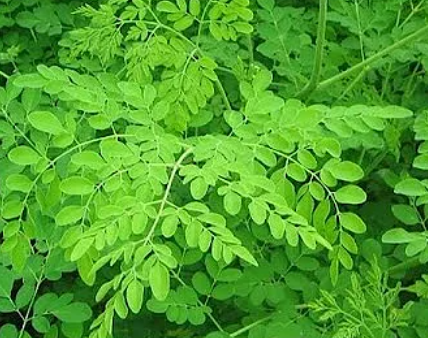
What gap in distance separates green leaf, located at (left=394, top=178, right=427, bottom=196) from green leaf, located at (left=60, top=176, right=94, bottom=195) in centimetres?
54

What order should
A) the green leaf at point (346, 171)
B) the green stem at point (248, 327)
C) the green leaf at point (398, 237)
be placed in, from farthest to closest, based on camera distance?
the green stem at point (248, 327), the green leaf at point (398, 237), the green leaf at point (346, 171)

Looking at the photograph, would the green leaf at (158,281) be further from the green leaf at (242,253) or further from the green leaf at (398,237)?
the green leaf at (398,237)

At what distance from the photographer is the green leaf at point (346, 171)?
141 centimetres

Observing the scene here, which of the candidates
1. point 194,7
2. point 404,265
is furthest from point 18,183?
point 404,265

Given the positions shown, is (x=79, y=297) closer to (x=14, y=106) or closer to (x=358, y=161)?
(x=14, y=106)

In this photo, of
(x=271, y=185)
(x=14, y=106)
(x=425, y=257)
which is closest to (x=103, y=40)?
(x=14, y=106)

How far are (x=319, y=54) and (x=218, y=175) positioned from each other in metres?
0.44

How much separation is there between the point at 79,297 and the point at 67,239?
1.77 ft

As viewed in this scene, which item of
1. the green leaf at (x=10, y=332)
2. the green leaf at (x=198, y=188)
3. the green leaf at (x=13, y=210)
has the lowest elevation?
the green leaf at (x=10, y=332)

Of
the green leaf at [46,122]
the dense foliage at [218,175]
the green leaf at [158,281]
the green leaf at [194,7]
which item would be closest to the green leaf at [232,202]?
the dense foliage at [218,175]

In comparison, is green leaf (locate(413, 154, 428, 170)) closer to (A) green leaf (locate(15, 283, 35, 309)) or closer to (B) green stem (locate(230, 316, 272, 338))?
(B) green stem (locate(230, 316, 272, 338))

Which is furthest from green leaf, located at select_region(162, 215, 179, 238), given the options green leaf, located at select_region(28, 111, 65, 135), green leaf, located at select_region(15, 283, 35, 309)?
green leaf, located at select_region(15, 283, 35, 309)

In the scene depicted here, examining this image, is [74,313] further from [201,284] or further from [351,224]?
[351,224]

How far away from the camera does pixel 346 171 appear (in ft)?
4.66
